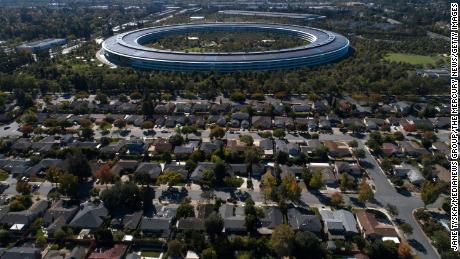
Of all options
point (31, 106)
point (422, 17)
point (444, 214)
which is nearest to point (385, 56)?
point (422, 17)

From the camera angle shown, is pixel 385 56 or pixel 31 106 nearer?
pixel 31 106

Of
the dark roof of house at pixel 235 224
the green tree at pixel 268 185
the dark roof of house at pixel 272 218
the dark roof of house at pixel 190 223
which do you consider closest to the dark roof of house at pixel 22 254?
the dark roof of house at pixel 190 223

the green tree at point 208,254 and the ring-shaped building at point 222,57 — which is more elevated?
the ring-shaped building at point 222,57

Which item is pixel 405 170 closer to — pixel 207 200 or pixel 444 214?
pixel 444 214

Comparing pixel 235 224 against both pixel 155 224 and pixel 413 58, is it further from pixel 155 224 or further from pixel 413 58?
pixel 413 58

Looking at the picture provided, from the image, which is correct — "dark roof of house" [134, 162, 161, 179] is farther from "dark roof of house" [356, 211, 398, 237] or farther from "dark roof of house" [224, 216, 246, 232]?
"dark roof of house" [356, 211, 398, 237]

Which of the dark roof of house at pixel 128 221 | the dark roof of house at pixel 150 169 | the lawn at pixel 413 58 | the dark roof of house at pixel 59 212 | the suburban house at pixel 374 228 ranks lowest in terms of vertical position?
the suburban house at pixel 374 228

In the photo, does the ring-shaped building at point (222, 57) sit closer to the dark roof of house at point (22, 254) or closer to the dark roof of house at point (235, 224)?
the dark roof of house at point (235, 224)
